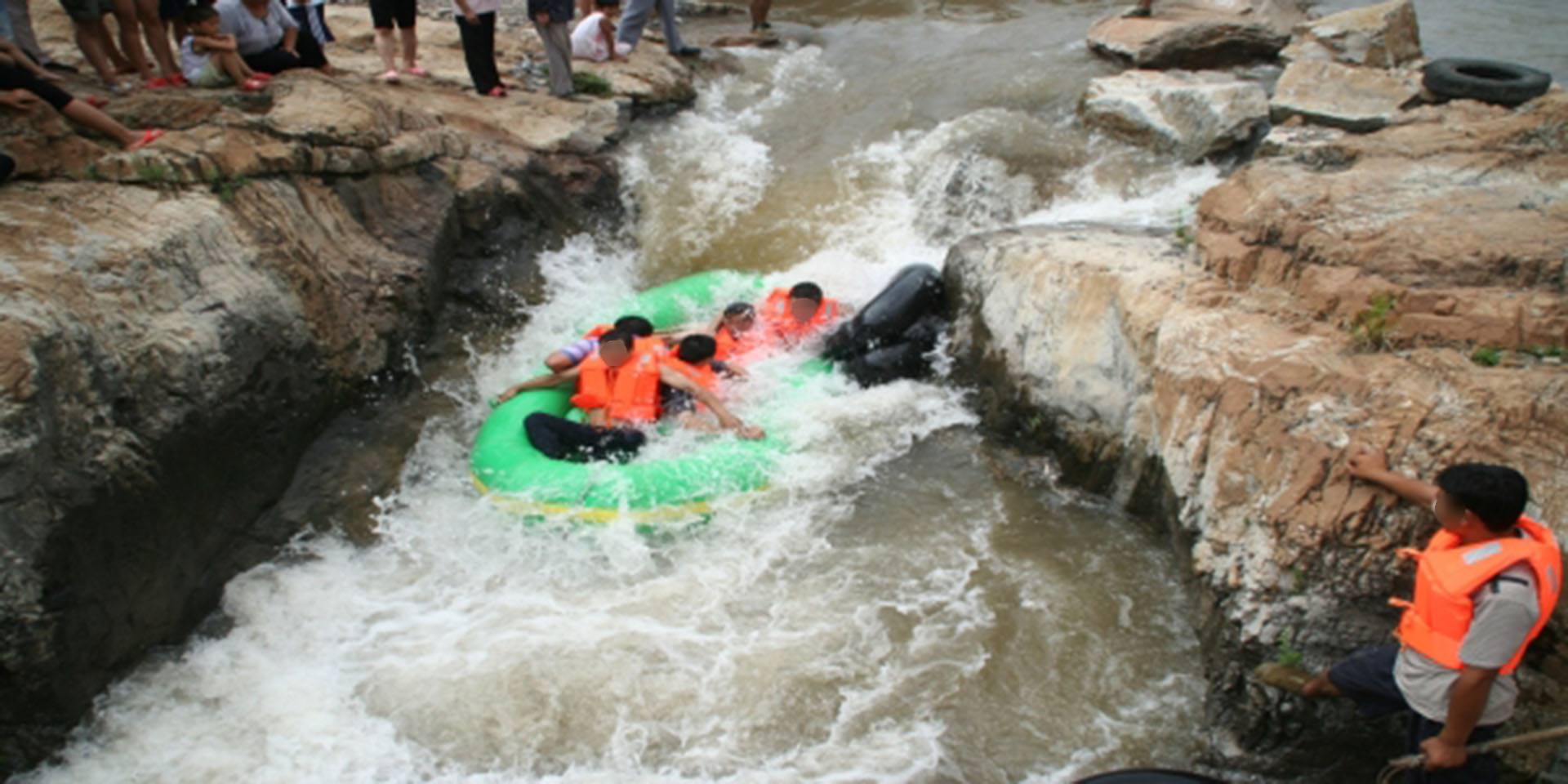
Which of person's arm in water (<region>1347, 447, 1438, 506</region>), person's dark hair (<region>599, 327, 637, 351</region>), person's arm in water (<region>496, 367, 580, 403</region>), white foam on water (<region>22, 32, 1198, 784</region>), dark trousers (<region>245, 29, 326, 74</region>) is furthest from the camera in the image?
dark trousers (<region>245, 29, 326, 74</region>)

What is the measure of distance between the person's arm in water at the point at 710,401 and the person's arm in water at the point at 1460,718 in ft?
12.1

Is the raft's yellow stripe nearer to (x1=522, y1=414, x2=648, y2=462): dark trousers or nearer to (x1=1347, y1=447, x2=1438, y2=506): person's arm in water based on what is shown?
(x1=522, y1=414, x2=648, y2=462): dark trousers

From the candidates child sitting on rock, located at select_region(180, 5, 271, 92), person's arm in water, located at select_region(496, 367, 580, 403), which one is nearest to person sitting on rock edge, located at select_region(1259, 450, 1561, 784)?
person's arm in water, located at select_region(496, 367, 580, 403)

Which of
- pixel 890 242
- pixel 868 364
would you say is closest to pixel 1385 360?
pixel 868 364

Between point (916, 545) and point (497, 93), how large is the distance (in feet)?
20.5

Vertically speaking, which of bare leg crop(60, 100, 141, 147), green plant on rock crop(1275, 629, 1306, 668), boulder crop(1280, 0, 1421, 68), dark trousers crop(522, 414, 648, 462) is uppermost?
bare leg crop(60, 100, 141, 147)

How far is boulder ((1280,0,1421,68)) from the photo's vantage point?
8461 mm

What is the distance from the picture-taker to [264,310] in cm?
562

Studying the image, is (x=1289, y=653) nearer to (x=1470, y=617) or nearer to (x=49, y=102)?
(x=1470, y=617)

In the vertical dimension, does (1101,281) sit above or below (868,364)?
above

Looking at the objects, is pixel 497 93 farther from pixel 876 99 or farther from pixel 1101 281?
pixel 1101 281

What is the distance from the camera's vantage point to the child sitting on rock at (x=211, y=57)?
6.79 m

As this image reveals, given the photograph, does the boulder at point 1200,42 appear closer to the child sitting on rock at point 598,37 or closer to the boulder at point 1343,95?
the boulder at point 1343,95

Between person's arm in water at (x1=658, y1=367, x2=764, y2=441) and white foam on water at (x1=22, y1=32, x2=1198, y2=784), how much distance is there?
228 millimetres
